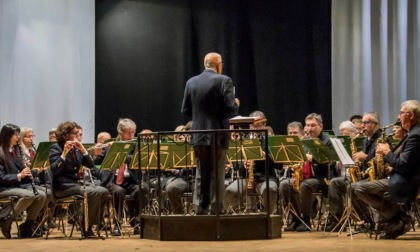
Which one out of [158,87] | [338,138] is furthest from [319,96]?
[338,138]

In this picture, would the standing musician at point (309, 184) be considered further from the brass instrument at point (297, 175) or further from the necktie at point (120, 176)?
the necktie at point (120, 176)

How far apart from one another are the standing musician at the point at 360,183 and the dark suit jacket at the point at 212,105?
1451mm

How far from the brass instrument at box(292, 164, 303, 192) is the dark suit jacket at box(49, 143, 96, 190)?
243 centimetres

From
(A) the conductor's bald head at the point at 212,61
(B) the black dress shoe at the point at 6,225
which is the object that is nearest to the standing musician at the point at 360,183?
(A) the conductor's bald head at the point at 212,61

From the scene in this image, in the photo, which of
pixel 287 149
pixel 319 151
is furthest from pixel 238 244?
pixel 319 151

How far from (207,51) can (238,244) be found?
6.27 m

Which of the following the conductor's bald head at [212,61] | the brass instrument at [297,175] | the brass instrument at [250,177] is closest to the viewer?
the conductor's bald head at [212,61]

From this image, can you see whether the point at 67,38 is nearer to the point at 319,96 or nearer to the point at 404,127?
the point at 319,96

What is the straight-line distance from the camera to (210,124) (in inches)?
312

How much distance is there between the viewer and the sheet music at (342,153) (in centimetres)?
780

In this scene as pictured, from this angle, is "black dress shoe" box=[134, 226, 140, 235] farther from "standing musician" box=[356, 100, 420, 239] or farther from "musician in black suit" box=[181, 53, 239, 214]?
"standing musician" box=[356, 100, 420, 239]

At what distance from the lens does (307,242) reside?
7.59 metres

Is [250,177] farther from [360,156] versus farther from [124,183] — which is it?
[360,156]

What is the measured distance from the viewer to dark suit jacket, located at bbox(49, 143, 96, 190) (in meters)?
8.34
